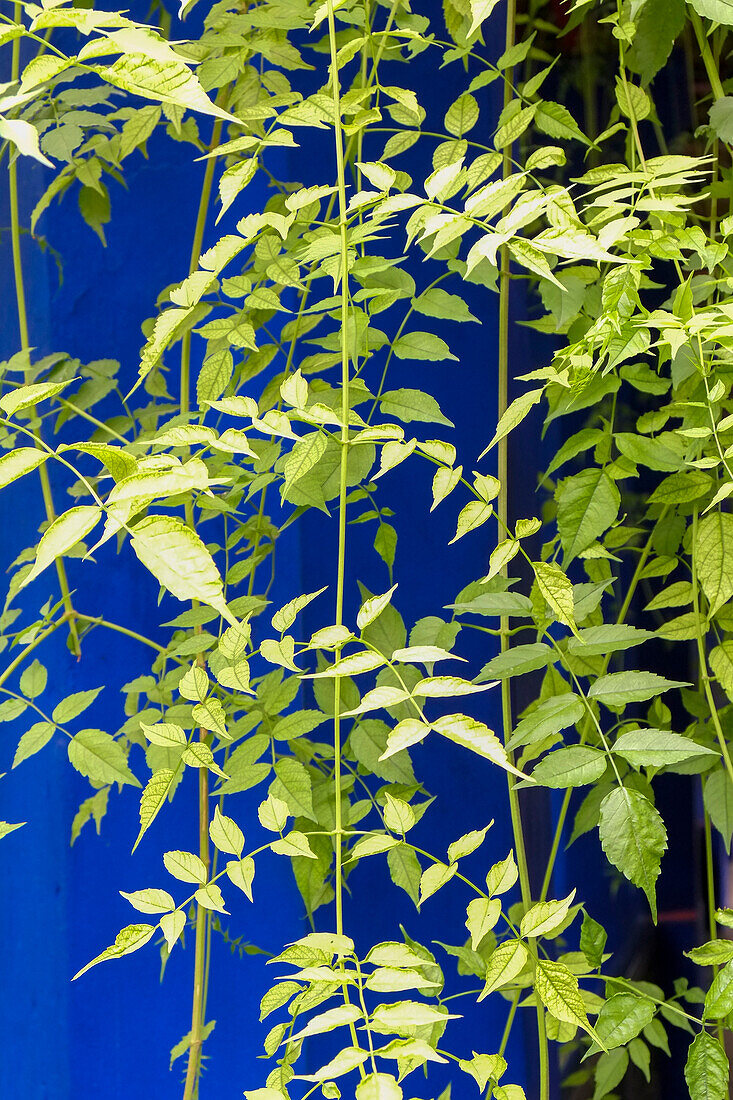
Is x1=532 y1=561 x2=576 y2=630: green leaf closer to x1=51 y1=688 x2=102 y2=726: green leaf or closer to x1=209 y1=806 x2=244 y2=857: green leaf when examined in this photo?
x1=209 y1=806 x2=244 y2=857: green leaf

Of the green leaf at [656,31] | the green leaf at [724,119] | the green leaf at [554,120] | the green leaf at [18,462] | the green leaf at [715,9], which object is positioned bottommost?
the green leaf at [18,462]

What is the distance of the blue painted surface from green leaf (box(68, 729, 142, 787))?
316mm

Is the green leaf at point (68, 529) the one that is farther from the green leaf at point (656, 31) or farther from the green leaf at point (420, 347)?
the green leaf at point (656, 31)

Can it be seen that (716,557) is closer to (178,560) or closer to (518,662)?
(518,662)

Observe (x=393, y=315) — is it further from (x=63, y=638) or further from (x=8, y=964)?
(x=8, y=964)

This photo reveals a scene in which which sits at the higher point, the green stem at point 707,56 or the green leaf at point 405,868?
the green stem at point 707,56

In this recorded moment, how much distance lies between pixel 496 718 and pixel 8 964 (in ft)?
2.40

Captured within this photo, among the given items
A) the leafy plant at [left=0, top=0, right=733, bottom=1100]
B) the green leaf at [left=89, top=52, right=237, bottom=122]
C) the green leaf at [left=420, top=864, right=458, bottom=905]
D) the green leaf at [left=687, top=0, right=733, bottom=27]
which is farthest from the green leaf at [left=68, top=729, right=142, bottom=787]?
the green leaf at [left=687, top=0, right=733, bottom=27]

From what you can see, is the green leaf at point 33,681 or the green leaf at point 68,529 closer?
the green leaf at point 68,529

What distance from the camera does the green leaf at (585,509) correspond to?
27.2 inches

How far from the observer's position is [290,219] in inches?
23.2

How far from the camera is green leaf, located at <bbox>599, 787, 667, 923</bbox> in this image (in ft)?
1.84

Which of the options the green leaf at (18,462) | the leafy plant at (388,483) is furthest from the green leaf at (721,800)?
the green leaf at (18,462)

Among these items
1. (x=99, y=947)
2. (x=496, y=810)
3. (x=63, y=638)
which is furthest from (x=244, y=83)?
(x=99, y=947)
